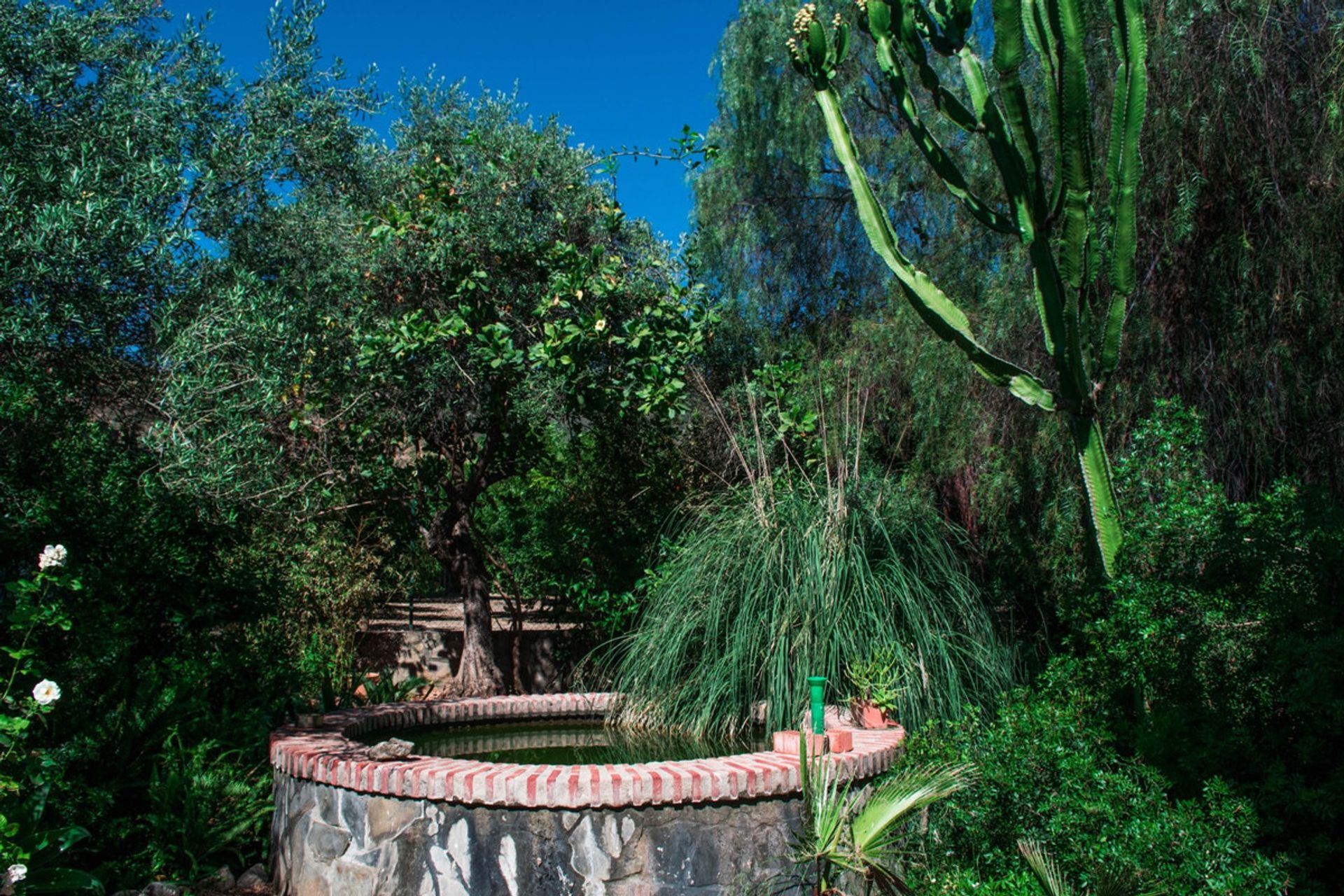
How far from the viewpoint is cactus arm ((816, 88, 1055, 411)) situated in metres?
5.13

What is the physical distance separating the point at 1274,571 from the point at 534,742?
387 cm

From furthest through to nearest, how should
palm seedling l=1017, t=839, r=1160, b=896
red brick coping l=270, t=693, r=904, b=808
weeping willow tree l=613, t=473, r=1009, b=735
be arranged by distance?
weeping willow tree l=613, t=473, r=1009, b=735, red brick coping l=270, t=693, r=904, b=808, palm seedling l=1017, t=839, r=1160, b=896

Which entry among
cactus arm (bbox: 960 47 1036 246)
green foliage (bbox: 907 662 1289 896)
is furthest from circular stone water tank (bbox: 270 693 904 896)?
cactus arm (bbox: 960 47 1036 246)

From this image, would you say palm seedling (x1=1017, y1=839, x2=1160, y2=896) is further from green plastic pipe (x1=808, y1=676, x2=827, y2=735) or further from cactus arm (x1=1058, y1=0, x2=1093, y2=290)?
cactus arm (x1=1058, y1=0, x2=1093, y2=290)

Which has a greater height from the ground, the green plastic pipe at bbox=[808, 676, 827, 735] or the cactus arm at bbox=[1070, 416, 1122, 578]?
the cactus arm at bbox=[1070, 416, 1122, 578]

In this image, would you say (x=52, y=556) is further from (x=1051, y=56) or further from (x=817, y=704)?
(x=1051, y=56)

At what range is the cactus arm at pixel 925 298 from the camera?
5.13m

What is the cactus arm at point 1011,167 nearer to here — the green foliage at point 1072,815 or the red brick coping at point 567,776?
the green foliage at point 1072,815

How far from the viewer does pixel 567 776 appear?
12.6 feet

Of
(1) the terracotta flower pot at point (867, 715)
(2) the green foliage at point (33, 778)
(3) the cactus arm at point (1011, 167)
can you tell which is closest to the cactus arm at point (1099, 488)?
(3) the cactus arm at point (1011, 167)

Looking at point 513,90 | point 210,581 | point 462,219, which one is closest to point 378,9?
point 513,90


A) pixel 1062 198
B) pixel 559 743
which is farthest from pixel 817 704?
pixel 1062 198

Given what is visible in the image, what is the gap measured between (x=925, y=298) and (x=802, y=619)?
1.78 meters

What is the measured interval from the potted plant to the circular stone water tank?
0.66 meters
